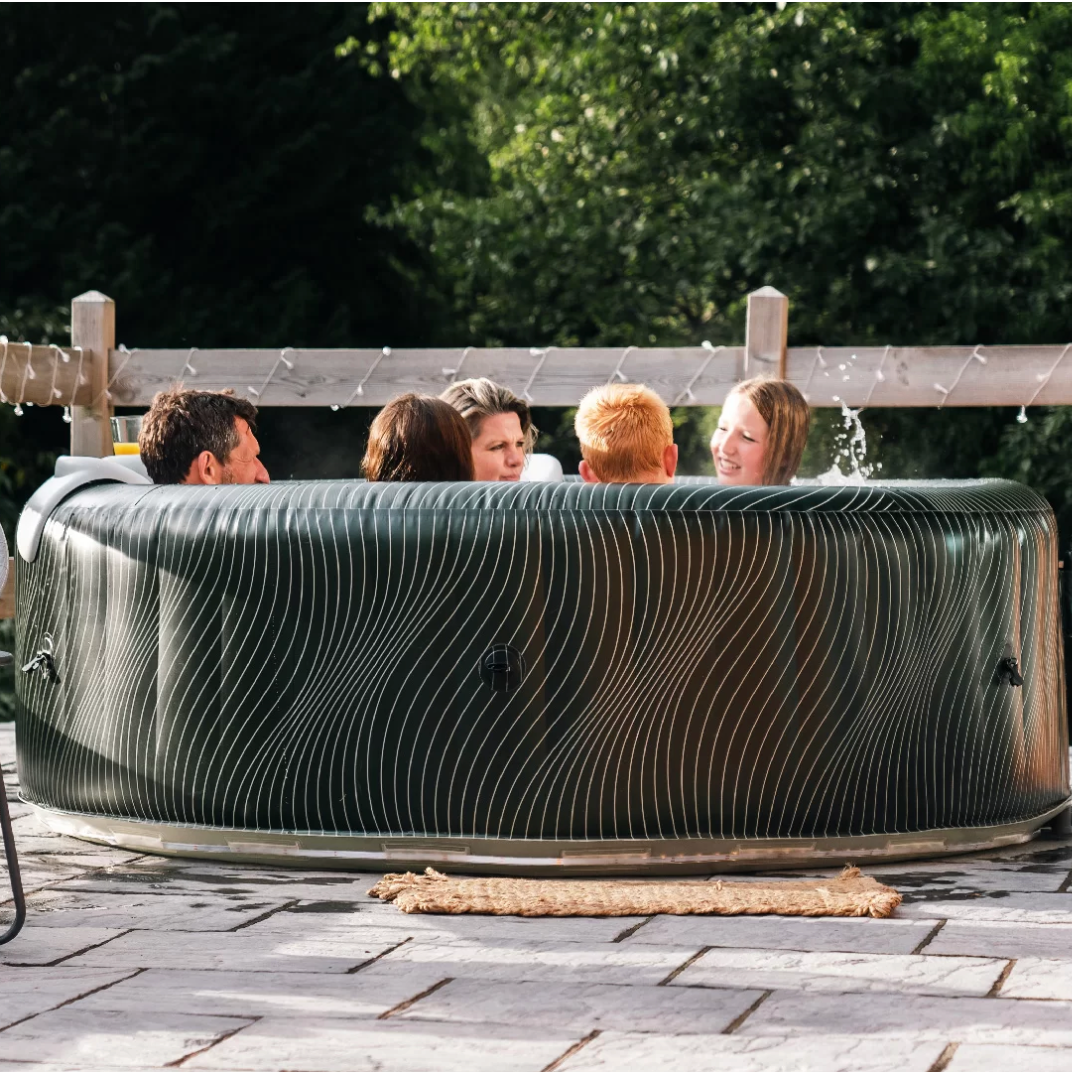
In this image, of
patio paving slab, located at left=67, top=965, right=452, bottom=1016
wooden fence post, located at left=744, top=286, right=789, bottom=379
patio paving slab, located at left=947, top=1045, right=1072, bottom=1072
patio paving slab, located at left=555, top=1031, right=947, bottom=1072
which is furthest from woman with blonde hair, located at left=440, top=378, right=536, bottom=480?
patio paving slab, located at left=947, top=1045, right=1072, bottom=1072

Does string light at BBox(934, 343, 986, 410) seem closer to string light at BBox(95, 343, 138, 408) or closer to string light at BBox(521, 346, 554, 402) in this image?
string light at BBox(521, 346, 554, 402)

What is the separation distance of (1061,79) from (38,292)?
8501 mm

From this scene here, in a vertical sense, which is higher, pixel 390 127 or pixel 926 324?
pixel 390 127

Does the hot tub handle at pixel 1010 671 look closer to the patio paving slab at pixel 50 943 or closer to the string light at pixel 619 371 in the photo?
the patio paving slab at pixel 50 943

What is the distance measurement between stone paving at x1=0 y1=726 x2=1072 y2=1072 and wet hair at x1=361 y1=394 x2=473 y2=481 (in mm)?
964

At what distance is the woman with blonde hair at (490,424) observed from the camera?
16.3ft

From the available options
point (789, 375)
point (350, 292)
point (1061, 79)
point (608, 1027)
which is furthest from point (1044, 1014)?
point (350, 292)

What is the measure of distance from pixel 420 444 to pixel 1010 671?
147 centimetres

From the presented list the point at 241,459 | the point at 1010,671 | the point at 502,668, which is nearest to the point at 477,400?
the point at 241,459

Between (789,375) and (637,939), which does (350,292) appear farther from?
(637,939)

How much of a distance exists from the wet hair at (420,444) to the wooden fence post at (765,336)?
2027 millimetres

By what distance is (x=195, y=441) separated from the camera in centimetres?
454

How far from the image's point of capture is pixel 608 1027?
8.73 feet

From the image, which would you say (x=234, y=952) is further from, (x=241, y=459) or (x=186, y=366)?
(x=186, y=366)
